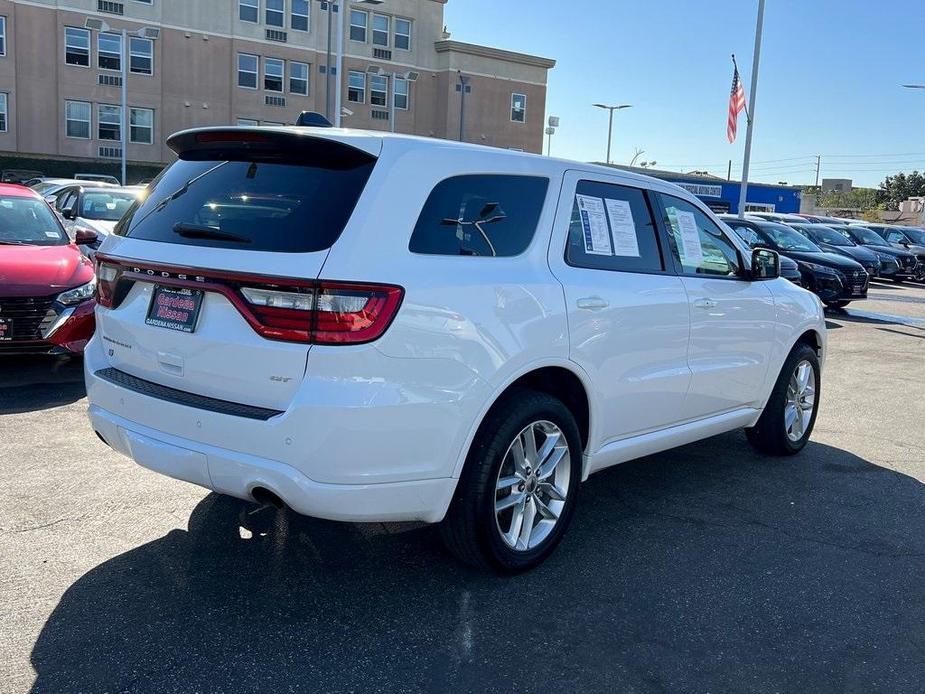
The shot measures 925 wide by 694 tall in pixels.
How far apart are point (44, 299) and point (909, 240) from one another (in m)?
26.8

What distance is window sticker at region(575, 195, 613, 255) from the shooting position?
168 inches

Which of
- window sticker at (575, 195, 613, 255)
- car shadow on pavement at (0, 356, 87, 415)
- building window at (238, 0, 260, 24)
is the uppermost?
building window at (238, 0, 260, 24)

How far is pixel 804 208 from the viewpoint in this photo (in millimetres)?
74125

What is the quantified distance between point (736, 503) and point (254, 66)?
142ft

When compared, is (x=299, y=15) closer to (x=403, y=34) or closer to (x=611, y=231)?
(x=403, y=34)

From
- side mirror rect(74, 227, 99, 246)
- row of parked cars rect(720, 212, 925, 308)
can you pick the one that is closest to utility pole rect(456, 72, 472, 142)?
row of parked cars rect(720, 212, 925, 308)

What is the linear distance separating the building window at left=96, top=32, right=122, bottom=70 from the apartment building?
0.05 meters

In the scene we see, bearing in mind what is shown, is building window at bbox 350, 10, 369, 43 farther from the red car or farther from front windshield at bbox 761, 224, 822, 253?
the red car

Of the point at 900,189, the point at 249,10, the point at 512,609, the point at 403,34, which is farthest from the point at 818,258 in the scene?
the point at 900,189

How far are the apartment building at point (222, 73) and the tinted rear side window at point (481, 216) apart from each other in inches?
1309

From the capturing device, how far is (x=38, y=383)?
7.17 metres

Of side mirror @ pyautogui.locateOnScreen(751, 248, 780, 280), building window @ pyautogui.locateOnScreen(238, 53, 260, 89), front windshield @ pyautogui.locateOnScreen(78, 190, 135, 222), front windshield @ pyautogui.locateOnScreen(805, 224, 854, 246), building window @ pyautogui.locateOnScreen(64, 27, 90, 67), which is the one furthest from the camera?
building window @ pyautogui.locateOnScreen(238, 53, 260, 89)

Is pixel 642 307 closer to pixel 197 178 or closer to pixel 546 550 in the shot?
pixel 546 550

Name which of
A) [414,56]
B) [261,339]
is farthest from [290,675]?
[414,56]
